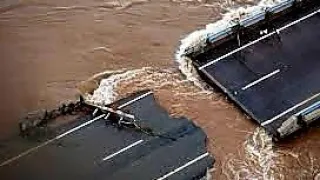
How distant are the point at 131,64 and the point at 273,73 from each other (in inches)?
105

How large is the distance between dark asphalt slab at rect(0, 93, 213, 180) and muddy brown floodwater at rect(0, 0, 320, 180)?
455 millimetres

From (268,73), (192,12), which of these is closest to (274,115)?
(268,73)

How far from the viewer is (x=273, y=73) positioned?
43.3 feet

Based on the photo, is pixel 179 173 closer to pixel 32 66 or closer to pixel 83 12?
pixel 32 66

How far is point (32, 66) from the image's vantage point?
44.7 ft

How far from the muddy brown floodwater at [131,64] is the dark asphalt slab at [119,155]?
46 centimetres

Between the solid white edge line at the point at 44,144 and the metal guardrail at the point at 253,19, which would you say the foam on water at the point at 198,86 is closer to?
the metal guardrail at the point at 253,19

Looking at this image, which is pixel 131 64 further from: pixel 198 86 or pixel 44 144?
pixel 44 144

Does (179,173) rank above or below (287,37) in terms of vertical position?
below

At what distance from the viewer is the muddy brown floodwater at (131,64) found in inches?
476

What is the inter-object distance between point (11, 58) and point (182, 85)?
10.9 ft

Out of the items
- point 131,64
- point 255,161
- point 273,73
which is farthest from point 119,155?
point 273,73

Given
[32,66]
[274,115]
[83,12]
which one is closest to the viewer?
[274,115]

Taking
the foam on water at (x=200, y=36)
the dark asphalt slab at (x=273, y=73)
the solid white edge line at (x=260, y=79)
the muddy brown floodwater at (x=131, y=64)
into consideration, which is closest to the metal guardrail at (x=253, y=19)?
the foam on water at (x=200, y=36)
